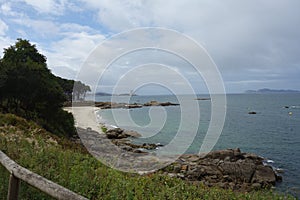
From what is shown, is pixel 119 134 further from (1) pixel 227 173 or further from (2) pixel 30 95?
(1) pixel 227 173

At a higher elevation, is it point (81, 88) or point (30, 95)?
point (81, 88)

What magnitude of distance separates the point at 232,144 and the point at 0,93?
26.9m

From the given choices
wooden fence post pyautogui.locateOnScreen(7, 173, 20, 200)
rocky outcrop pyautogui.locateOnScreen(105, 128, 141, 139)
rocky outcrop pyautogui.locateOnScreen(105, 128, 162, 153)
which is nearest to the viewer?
wooden fence post pyautogui.locateOnScreen(7, 173, 20, 200)

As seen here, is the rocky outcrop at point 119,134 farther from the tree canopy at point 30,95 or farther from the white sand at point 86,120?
the tree canopy at point 30,95

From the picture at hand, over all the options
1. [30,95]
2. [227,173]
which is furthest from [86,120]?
[227,173]

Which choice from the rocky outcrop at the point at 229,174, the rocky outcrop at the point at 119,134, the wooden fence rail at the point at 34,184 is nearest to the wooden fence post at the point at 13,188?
the wooden fence rail at the point at 34,184

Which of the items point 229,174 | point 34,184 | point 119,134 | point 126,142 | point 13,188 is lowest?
point 126,142

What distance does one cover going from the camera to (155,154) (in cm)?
2728

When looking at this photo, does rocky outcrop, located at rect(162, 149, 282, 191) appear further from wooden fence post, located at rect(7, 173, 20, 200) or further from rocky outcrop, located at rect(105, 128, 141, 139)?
rocky outcrop, located at rect(105, 128, 141, 139)

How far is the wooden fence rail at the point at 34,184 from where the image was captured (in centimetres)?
271

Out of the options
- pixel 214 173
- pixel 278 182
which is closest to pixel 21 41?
pixel 214 173

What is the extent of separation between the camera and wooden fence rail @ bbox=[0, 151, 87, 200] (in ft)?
8.88

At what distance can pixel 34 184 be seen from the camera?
3.07 metres

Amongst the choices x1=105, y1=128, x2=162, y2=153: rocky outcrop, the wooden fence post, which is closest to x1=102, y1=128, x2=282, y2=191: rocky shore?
x1=105, y1=128, x2=162, y2=153: rocky outcrop
